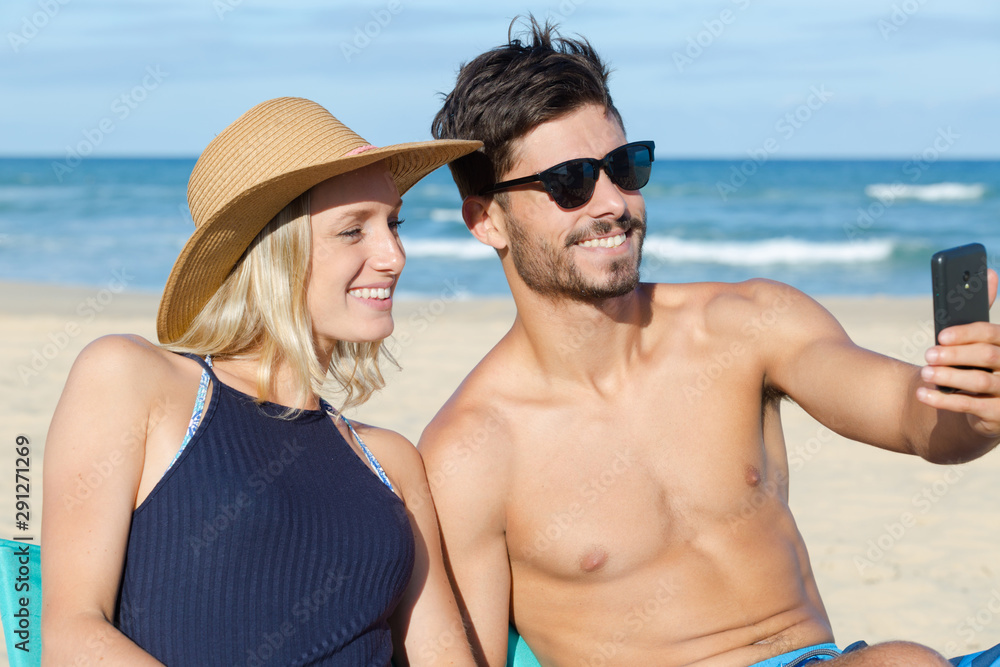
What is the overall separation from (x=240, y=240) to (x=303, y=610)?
956 millimetres

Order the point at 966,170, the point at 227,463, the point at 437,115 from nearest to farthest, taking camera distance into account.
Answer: the point at 227,463 < the point at 437,115 < the point at 966,170

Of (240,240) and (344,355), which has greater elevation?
(240,240)

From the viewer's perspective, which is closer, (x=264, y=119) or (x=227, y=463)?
(x=227, y=463)

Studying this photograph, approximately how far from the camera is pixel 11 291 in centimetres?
1376

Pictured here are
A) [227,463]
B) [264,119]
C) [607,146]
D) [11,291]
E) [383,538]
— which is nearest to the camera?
[227,463]

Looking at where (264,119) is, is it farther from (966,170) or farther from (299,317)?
(966,170)

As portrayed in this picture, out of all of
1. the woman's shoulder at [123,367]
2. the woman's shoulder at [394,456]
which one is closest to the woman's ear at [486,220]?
the woman's shoulder at [394,456]

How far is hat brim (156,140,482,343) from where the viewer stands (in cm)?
240

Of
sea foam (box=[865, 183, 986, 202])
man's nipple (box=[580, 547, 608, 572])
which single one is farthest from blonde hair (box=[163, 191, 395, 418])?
sea foam (box=[865, 183, 986, 202])

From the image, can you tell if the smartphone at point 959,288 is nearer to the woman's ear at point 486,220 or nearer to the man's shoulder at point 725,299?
the man's shoulder at point 725,299

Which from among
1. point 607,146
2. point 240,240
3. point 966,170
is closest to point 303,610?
point 240,240

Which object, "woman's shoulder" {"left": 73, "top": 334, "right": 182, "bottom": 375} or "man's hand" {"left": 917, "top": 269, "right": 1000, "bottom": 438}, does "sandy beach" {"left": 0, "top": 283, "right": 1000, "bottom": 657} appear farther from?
"woman's shoulder" {"left": 73, "top": 334, "right": 182, "bottom": 375}

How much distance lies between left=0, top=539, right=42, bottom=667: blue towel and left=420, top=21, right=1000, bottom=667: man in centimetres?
114

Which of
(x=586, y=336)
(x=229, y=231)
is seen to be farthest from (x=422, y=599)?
(x=229, y=231)
